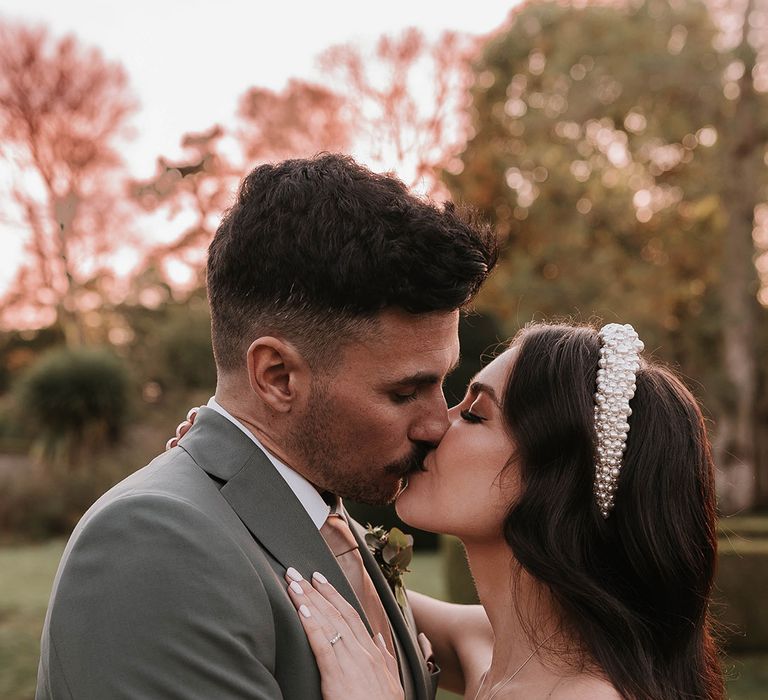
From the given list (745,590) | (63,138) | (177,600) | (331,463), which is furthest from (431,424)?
(63,138)

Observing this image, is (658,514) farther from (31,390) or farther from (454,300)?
(31,390)

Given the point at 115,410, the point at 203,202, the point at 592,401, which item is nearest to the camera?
the point at 592,401

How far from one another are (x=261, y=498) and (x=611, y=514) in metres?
1.11

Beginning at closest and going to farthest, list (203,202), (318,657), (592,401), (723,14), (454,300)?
(318,657)
(454,300)
(592,401)
(203,202)
(723,14)

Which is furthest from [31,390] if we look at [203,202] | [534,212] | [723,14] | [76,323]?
[723,14]

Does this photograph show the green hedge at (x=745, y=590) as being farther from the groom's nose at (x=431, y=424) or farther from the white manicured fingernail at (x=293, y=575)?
the white manicured fingernail at (x=293, y=575)

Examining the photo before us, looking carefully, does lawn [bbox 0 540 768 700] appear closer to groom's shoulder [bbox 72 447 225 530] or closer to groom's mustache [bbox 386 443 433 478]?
groom's mustache [bbox 386 443 433 478]

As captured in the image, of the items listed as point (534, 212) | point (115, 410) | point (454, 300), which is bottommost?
point (115, 410)

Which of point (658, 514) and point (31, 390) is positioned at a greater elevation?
point (658, 514)

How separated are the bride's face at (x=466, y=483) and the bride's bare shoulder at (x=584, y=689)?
0.48 m

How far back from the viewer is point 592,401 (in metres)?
2.70

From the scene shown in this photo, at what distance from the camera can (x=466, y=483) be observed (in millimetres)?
A: 2730

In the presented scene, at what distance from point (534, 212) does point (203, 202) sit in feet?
36.5

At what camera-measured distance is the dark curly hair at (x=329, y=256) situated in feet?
7.25
